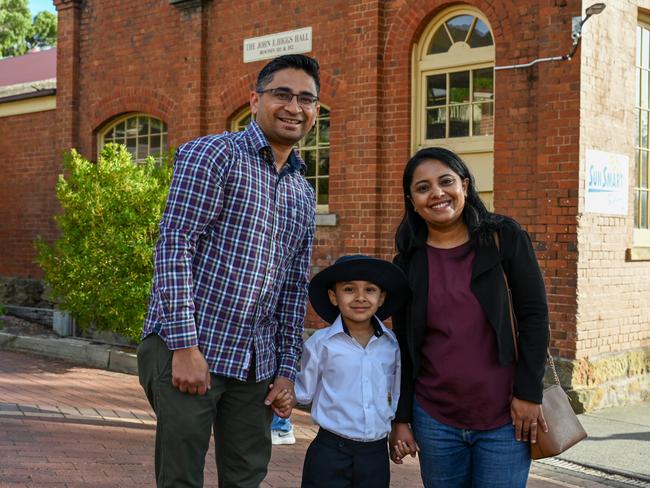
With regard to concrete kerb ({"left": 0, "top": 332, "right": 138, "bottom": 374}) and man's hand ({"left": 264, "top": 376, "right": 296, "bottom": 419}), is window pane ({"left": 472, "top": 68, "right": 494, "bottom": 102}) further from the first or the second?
man's hand ({"left": 264, "top": 376, "right": 296, "bottom": 419})

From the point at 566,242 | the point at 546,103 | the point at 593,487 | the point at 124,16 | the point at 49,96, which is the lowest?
the point at 593,487

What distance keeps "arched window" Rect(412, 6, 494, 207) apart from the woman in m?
6.33

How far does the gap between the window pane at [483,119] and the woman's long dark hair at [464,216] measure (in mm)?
6335

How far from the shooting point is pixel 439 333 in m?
3.20

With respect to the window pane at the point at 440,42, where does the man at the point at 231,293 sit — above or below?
below

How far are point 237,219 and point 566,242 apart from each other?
5902mm

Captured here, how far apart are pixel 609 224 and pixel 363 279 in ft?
19.9

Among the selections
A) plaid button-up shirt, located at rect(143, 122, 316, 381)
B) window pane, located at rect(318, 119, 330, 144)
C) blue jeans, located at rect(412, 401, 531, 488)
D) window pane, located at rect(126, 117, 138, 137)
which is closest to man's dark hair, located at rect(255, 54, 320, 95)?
plaid button-up shirt, located at rect(143, 122, 316, 381)

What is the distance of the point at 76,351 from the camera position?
435 inches

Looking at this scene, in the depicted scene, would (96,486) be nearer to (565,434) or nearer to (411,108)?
(565,434)

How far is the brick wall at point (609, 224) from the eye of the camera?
855 cm

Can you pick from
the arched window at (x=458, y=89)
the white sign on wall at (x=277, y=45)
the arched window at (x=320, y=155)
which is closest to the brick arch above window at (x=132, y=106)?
the white sign on wall at (x=277, y=45)

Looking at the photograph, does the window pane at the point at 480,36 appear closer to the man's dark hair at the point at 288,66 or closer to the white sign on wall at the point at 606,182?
the white sign on wall at the point at 606,182

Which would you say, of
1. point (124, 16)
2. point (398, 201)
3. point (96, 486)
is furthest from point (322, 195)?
point (96, 486)
